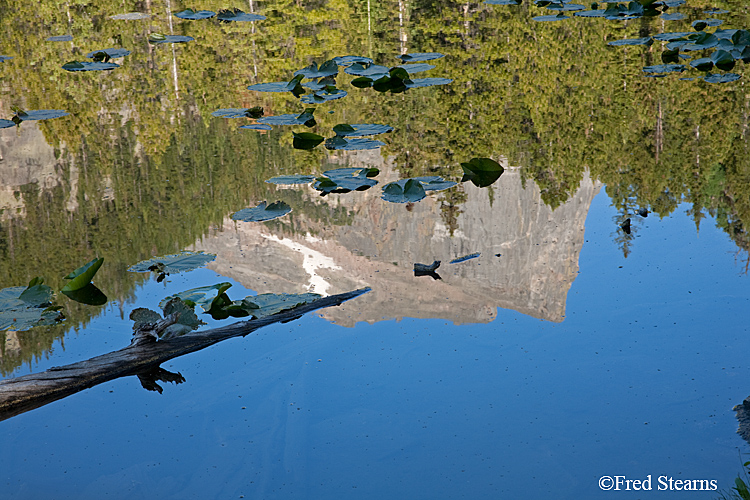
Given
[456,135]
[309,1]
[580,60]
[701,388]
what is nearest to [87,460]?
[701,388]

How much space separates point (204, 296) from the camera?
4941 mm

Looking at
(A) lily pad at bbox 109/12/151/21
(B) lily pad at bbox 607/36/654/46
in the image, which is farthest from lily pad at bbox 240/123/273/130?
(A) lily pad at bbox 109/12/151/21

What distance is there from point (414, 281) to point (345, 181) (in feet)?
5.59

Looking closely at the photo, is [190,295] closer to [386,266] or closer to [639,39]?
[386,266]

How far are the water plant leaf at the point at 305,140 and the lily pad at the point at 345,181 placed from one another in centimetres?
57

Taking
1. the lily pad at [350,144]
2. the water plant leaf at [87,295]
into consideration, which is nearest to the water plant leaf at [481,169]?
the lily pad at [350,144]

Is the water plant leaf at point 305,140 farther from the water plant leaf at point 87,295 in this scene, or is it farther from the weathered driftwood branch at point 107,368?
the water plant leaf at point 87,295

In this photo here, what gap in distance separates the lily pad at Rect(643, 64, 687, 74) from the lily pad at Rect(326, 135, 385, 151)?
4.95 m

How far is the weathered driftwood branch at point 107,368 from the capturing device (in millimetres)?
4008

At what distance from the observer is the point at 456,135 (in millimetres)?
8453

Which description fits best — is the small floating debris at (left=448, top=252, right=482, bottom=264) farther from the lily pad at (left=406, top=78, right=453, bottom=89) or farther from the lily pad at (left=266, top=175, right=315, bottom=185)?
the lily pad at (left=406, top=78, right=453, bottom=89)

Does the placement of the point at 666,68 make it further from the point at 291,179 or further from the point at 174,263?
the point at 174,263

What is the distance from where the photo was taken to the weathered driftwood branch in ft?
13.1

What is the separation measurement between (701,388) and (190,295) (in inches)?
134
